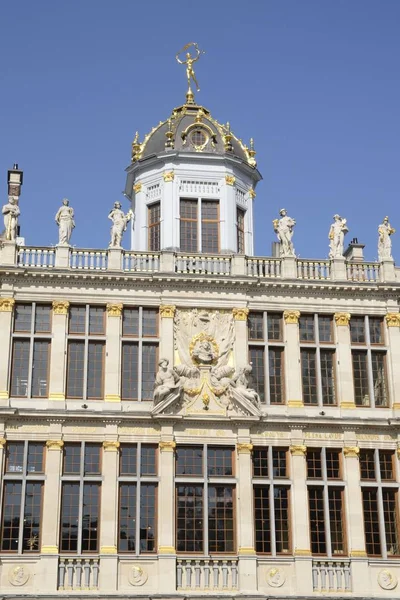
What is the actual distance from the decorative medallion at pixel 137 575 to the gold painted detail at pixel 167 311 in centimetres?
812

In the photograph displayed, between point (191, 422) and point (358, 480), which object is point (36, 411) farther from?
point (358, 480)

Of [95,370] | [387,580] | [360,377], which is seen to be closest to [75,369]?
[95,370]

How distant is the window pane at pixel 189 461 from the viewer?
102 feet

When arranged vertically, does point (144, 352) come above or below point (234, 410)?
above

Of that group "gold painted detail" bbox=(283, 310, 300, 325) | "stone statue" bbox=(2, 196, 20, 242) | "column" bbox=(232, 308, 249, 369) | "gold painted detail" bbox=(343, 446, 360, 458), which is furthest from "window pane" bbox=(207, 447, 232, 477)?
"stone statue" bbox=(2, 196, 20, 242)

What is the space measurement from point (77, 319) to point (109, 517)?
6.64 m

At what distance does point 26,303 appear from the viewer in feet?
105

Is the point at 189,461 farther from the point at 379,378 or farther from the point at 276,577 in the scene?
the point at 379,378

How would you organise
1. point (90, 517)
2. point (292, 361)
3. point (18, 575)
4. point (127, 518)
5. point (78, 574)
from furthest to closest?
point (292, 361) < point (127, 518) < point (90, 517) < point (78, 574) < point (18, 575)

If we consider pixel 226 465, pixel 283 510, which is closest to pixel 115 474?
pixel 226 465

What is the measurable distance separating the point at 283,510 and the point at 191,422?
Result: 4.08 m

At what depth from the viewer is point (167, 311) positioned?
3234 cm

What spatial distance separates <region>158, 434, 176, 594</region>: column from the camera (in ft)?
96.6

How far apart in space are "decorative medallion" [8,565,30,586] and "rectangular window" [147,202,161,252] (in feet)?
40.2
